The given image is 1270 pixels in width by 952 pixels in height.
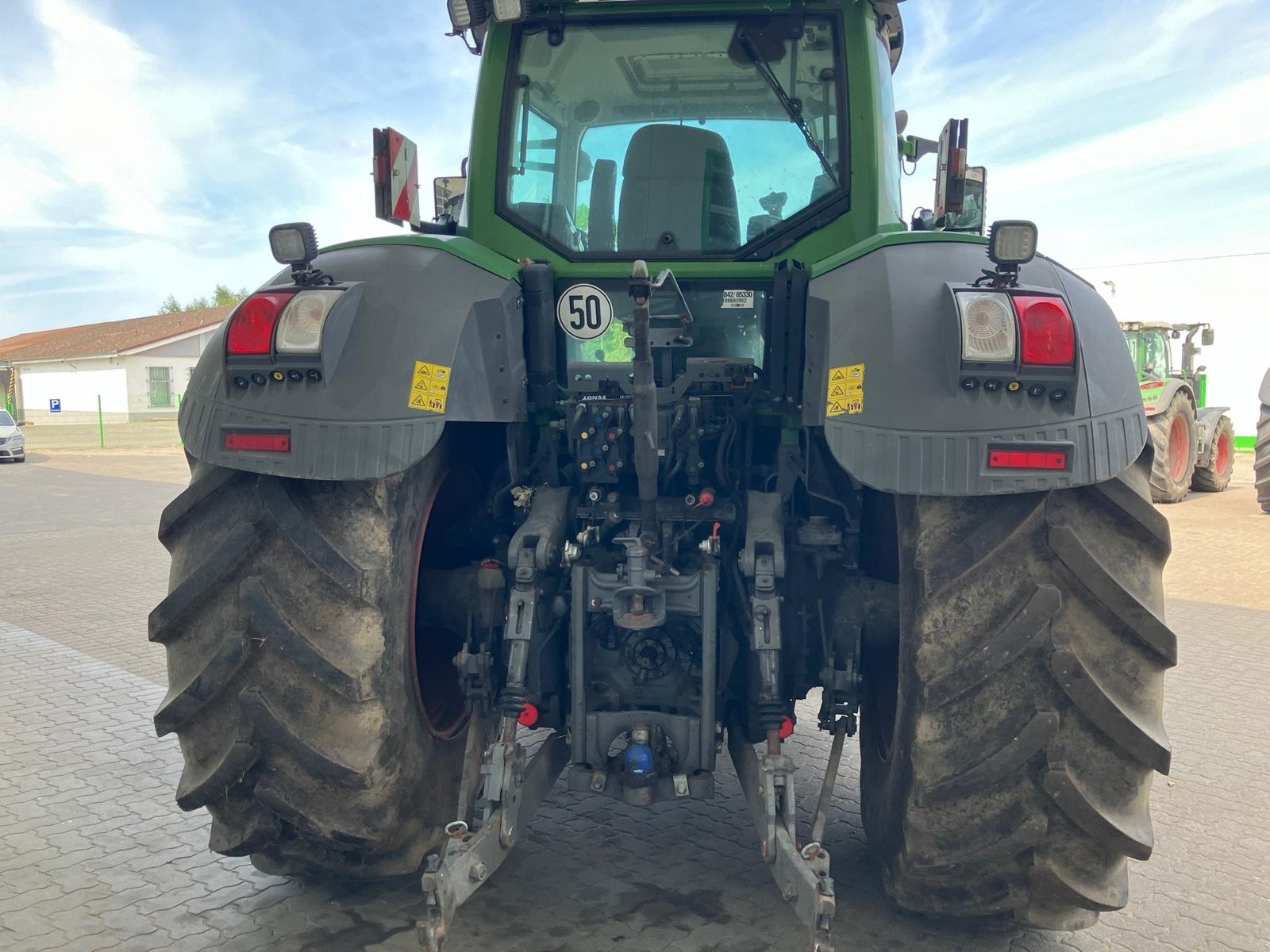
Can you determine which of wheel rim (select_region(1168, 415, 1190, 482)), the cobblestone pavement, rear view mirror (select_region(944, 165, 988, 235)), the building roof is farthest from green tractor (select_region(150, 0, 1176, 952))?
the building roof

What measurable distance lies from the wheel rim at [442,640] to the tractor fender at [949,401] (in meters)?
1.35

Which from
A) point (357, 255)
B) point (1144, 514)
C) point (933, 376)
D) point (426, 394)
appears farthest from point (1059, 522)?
point (357, 255)

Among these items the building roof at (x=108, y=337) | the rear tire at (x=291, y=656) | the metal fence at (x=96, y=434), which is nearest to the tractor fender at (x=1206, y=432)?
the rear tire at (x=291, y=656)

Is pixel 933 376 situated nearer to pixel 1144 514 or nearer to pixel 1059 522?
pixel 1059 522

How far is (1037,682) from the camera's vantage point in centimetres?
250

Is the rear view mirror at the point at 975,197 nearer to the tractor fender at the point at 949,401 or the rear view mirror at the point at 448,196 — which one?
the tractor fender at the point at 949,401

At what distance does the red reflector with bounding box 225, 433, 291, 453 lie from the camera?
260cm

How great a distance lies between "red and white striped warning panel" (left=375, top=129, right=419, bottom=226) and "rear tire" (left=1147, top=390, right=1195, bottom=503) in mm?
13153

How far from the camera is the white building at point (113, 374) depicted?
138ft

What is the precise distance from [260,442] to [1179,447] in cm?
1600

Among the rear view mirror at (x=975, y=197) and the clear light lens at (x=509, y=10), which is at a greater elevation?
the clear light lens at (x=509, y=10)

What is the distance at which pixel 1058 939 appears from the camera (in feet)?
9.86

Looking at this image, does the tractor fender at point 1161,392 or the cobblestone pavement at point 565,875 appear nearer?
the cobblestone pavement at point 565,875

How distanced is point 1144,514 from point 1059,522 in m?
0.23
